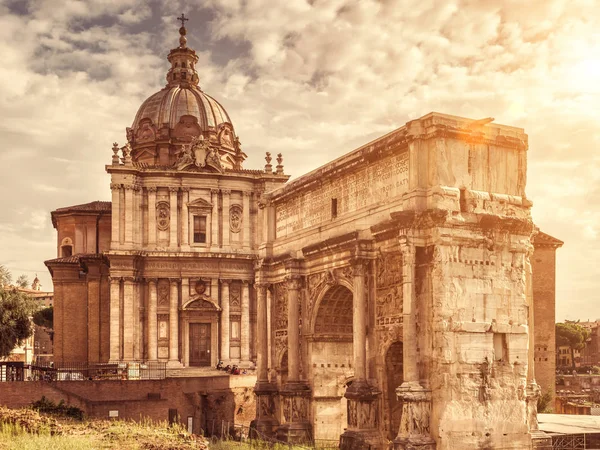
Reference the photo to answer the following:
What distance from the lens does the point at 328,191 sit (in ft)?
105

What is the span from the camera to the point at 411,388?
2516cm

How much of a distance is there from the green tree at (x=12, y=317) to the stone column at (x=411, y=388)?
22467mm

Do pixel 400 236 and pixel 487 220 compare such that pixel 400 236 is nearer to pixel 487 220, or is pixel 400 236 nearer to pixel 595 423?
pixel 487 220

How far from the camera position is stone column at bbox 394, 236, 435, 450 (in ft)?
81.9

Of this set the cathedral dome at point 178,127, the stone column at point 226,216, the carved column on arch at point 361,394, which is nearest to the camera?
the carved column on arch at point 361,394

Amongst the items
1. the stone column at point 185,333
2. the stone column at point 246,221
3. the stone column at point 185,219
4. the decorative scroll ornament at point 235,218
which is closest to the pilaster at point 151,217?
the stone column at point 185,219

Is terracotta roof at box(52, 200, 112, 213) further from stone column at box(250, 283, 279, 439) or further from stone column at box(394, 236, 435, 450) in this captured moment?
stone column at box(394, 236, 435, 450)

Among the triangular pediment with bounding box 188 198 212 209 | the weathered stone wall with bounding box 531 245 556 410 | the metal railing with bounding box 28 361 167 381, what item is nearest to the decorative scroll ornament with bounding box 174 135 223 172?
the triangular pediment with bounding box 188 198 212 209

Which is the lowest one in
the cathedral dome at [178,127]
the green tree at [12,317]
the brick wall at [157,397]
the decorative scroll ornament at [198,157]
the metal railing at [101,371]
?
the brick wall at [157,397]

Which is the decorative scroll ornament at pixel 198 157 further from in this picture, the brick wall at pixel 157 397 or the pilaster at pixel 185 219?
the brick wall at pixel 157 397

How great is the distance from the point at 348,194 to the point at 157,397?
13.4 metres

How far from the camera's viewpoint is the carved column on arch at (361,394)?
90.9ft

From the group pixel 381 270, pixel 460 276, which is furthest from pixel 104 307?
pixel 460 276

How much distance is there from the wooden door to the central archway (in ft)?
52.3
